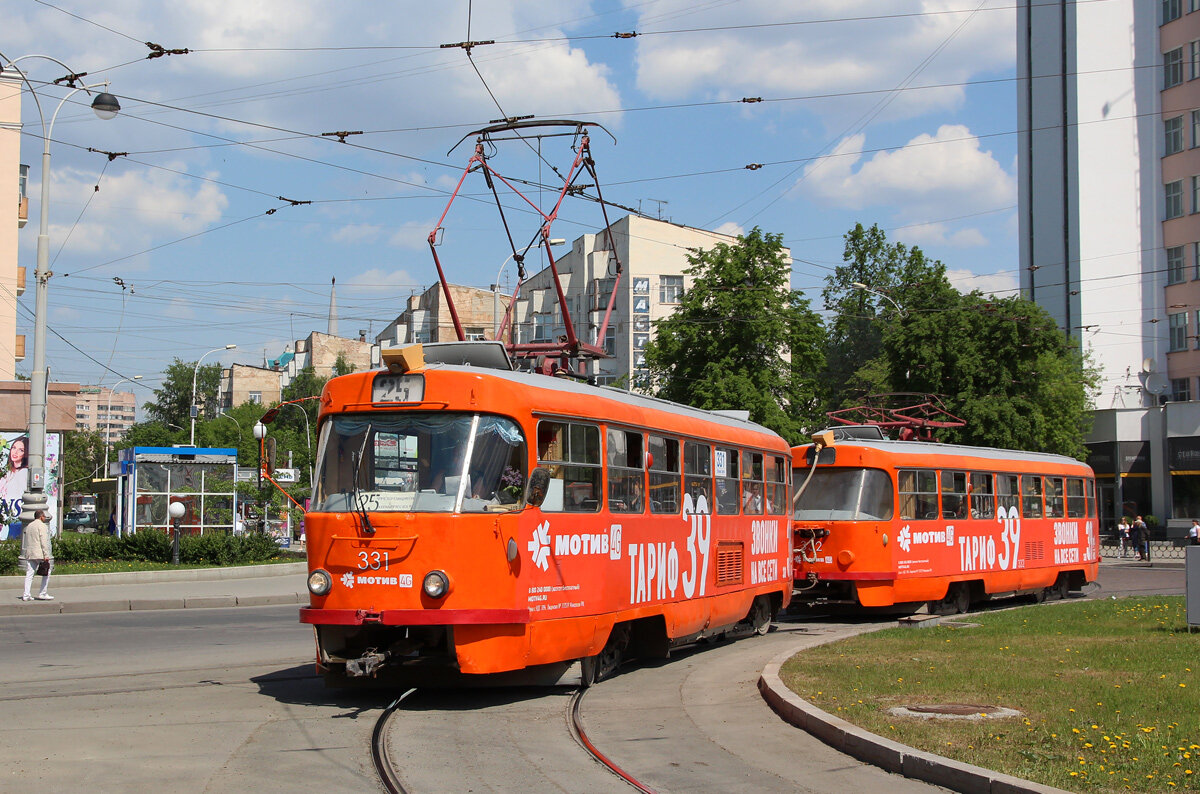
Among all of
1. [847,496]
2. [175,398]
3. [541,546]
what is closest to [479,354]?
[541,546]

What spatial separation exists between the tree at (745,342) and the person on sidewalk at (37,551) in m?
26.0

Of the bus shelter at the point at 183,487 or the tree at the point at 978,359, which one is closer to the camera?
the bus shelter at the point at 183,487

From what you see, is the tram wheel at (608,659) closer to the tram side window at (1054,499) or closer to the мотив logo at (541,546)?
the мотив logo at (541,546)

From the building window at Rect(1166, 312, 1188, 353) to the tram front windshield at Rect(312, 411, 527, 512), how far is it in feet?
175

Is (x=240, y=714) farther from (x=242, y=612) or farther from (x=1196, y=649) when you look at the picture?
(x=242, y=612)

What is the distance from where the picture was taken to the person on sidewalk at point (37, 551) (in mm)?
20141

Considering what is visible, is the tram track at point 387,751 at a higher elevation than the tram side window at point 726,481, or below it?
below

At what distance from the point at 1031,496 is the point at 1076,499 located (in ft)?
9.05

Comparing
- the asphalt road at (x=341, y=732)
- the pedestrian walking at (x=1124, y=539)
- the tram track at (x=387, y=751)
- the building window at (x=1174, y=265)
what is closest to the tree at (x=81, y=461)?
the pedestrian walking at (x=1124, y=539)

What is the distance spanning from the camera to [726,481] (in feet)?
48.7

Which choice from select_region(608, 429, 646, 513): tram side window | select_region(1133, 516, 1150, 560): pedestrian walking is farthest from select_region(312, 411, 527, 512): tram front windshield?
select_region(1133, 516, 1150, 560): pedestrian walking

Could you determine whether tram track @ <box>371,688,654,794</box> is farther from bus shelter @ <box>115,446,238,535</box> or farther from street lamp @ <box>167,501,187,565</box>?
bus shelter @ <box>115,446,238,535</box>

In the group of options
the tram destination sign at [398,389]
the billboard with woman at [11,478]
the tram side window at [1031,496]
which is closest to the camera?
the tram destination sign at [398,389]

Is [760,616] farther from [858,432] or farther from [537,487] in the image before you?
[537,487]
